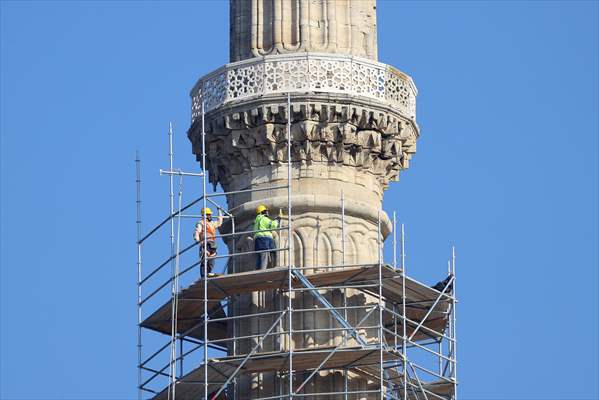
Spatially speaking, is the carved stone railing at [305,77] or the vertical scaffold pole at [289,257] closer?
the vertical scaffold pole at [289,257]

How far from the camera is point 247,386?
76125 mm

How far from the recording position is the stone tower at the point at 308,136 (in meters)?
76.4

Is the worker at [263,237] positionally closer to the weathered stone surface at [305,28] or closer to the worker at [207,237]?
the worker at [207,237]

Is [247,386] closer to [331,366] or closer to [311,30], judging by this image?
[331,366]

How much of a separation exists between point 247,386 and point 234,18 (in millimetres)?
8794

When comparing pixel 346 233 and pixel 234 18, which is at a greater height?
pixel 234 18


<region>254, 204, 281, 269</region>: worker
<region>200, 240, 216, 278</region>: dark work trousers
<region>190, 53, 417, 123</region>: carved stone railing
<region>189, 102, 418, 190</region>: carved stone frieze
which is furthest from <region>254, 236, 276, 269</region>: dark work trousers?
<region>190, 53, 417, 123</region>: carved stone railing

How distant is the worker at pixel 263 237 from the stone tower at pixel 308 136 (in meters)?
0.49

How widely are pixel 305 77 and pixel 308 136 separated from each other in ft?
4.32

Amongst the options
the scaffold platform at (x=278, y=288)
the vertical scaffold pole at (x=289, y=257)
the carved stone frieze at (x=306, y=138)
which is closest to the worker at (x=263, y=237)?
the vertical scaffold pole at (x=289, y=257)

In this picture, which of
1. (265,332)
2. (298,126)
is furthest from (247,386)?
(298,126)

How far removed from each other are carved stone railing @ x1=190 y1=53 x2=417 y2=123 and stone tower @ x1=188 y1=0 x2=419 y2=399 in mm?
22

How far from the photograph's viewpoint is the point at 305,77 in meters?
77.3

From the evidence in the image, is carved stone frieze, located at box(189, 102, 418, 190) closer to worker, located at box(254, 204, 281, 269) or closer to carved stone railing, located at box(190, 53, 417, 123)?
carved stone railing, located at box(190, 53, 417, 123)
